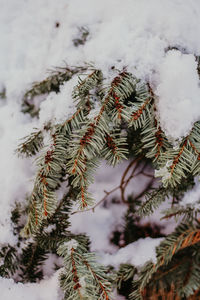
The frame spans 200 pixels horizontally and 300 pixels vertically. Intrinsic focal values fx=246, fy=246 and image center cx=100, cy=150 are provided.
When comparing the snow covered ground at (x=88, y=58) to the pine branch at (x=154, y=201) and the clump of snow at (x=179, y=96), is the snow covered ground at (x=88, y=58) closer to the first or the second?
the clump of snow at (x=179, y=96)

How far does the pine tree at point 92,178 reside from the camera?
0.70 metres

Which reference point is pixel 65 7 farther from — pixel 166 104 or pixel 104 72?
pixel 166 104

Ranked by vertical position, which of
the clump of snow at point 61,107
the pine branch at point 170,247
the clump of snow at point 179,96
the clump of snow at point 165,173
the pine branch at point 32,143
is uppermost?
the clump of snow at point 61,107

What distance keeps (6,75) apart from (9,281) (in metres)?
0.83

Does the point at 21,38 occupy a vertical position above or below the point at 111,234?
above

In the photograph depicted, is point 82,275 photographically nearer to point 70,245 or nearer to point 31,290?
point 70,245

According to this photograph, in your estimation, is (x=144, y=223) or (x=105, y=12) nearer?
(x=105, y=12)

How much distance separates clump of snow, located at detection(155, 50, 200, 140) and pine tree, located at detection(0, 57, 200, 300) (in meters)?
0.03

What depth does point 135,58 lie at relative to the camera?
0.78m

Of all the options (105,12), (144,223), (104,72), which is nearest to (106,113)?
(104,72)

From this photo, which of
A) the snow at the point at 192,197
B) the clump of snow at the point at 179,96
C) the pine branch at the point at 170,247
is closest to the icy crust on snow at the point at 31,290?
the pine branch at the point at 170,247

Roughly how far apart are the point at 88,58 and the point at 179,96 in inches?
14.4

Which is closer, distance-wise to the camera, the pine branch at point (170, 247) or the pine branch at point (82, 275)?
the pine branch at point (82, 275)

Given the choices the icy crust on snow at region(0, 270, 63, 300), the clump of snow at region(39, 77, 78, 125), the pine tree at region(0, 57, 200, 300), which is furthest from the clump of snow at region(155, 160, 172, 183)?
the icy crust on snow at region(0, 270, 63, 300)
